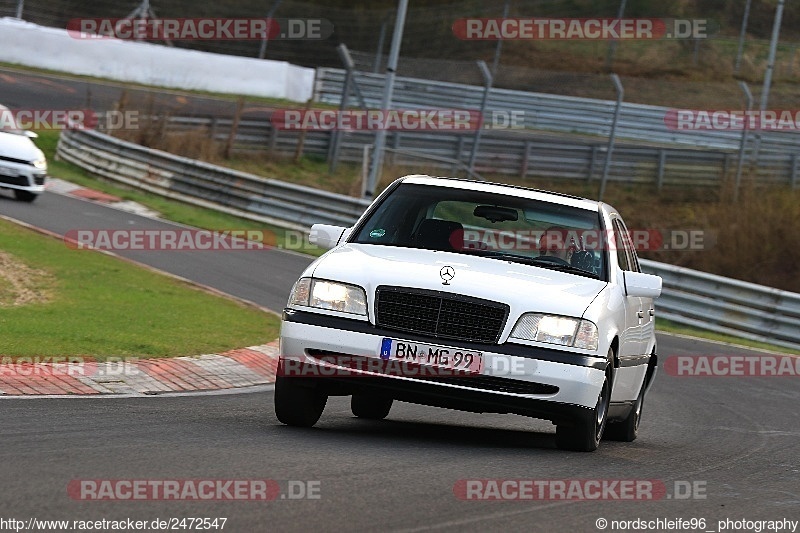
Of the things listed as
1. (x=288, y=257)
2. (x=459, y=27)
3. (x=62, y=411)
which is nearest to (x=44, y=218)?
(x=288, y=257)

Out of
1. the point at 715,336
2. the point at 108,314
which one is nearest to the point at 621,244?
the point at 108,314

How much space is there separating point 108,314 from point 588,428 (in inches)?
251

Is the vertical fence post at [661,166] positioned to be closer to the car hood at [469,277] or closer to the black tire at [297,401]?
the car hood at [469,277]

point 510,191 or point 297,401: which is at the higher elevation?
point 510,191

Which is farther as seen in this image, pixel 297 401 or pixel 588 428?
pixel 297 401

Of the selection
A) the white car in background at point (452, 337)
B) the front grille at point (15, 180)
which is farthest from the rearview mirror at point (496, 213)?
the front grille at point (15, 180)

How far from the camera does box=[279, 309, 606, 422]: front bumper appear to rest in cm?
856

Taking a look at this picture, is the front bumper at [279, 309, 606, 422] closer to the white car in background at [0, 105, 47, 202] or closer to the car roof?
the car roof

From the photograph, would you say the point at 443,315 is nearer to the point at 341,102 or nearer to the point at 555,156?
the point at 341,102

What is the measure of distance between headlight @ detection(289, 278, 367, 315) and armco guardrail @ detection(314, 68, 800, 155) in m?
31.9

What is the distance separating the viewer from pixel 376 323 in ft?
28.4

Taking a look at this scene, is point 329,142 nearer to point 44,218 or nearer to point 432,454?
point 44,218

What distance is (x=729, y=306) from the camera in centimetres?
2248

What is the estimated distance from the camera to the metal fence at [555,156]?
34.9m
